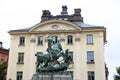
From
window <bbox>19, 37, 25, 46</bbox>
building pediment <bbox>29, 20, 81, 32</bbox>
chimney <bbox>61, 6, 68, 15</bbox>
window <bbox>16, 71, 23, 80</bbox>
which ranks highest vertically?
chimney <bbox>61, 6, 68, 15</bbox>

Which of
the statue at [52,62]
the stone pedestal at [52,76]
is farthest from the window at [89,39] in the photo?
the stone pedestal at [52,76]

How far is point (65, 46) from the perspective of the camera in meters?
42.9

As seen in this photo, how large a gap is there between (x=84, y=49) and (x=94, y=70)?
337 cm

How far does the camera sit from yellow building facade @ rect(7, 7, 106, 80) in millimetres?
41281

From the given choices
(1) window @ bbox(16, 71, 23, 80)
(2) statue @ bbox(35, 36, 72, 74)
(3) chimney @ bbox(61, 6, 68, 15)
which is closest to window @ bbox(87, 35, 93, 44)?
(3) chimney @ bbox(61, 6, 68, 15)

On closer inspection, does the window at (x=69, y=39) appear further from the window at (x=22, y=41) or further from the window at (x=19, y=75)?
the window at (x=19, y=75)

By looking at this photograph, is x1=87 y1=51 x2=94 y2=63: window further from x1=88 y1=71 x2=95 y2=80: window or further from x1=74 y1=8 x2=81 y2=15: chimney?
x1=74 y1=8 x2=81 y2=15: chimney

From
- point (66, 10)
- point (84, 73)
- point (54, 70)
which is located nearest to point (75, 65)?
point (84, 73)

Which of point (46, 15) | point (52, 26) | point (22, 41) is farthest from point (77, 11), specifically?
point (22, 41)

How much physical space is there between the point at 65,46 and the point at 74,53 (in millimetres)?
1779

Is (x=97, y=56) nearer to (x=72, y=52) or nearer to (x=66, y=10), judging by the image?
(x=72, y=52)

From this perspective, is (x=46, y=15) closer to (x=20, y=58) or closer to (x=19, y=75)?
(x=20, y=58)

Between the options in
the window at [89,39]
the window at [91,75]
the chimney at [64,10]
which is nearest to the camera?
the window at [91,75]

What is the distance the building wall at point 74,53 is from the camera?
41.2 metres
